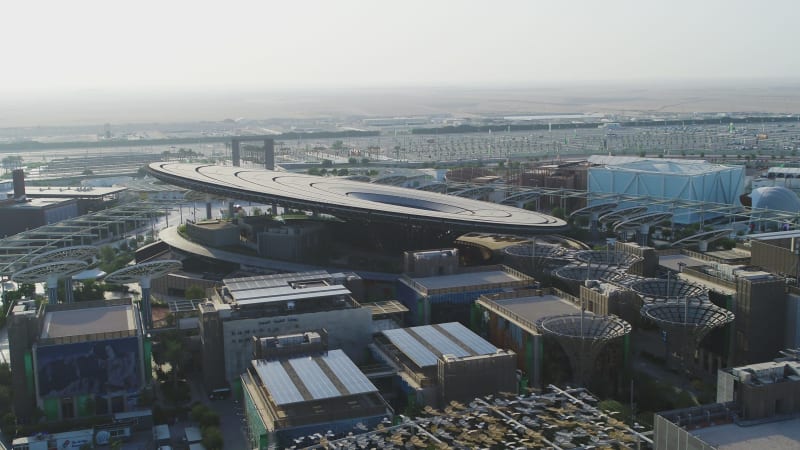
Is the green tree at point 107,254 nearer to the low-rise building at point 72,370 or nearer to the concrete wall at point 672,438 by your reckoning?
the low-rise building at point 72,370

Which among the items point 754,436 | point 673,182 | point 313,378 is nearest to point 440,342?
point 313,378

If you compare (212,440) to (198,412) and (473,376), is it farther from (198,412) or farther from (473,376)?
(473,376)

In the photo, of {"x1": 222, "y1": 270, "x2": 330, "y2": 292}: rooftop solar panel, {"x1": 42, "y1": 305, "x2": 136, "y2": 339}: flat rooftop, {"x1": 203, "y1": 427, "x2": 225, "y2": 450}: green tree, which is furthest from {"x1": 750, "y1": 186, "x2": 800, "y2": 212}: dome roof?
{"x1": 203, "y1": 427, "x2": 225, "y2": 450}: green tree

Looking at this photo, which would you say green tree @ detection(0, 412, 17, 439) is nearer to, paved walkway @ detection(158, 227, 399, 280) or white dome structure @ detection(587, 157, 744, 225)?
paved walkway @ detection(158, 227, 399, 280)

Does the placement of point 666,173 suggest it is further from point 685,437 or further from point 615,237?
point 685,437

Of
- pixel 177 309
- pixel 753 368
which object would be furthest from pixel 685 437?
pixel 177 309

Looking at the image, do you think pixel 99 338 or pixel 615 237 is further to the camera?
pixel 615 237

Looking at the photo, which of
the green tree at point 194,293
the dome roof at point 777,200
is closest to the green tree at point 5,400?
the green tree at point 194,293
